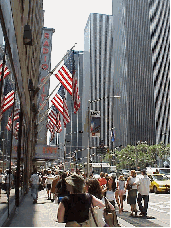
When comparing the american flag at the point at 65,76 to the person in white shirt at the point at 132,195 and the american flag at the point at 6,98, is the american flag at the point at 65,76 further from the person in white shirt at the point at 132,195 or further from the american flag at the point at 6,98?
the american flag at the point at 6,98

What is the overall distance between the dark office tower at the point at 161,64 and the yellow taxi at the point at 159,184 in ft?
308

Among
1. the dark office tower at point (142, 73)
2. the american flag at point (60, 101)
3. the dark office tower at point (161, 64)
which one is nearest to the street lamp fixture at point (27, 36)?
the american flag at point (60, 101)

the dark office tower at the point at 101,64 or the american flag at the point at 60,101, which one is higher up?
the dark office tower at the point at 101,64

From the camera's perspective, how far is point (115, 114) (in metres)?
156

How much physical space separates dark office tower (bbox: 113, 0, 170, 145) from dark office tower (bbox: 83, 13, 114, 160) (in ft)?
24.1

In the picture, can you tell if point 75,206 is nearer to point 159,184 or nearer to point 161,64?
point 159,184

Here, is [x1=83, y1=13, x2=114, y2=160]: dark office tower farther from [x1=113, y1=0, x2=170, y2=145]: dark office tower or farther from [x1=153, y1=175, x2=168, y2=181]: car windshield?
[x1=153, y1=175, x2=168, y2=181]: car windshield

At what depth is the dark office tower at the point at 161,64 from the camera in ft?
398

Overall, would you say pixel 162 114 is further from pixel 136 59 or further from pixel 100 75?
pixel 100 75

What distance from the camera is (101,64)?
168625mm

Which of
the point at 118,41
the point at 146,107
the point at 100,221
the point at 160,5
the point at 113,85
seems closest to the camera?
the point at 100,221

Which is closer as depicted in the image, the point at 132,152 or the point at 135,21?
the point at 132,152

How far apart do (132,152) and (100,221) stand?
99242 mm

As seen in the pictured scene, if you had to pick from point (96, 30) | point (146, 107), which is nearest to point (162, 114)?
point (146, 107)
